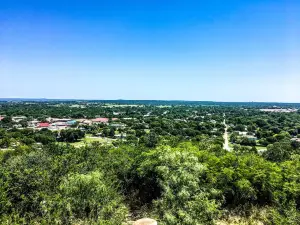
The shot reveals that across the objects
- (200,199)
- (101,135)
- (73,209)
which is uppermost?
(200,199)

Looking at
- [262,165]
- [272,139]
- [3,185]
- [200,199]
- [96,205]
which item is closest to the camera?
[200,199]

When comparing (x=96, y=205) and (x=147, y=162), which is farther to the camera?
(x=147, y=162)

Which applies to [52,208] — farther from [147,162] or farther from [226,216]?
[226,216]

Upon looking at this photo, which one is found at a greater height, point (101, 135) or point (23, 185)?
point (23, 185)

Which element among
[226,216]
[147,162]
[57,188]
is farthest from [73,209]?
[226,216]

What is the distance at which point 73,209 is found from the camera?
17.3 m

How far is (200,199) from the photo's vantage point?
1634 cm

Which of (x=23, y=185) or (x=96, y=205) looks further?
(x=23, y=185)

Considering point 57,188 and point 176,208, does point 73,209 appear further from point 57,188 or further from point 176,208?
point 176,208

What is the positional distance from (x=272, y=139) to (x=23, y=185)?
70.9 metres

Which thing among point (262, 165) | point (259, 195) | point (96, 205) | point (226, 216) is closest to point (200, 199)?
point (96, 205)

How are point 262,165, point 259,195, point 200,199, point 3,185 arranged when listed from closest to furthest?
1. point 200,199
2. point 3,185
3. point 259,195
4. point 262,165

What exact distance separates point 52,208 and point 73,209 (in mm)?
1509

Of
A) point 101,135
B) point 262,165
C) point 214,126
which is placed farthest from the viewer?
point 214,126
